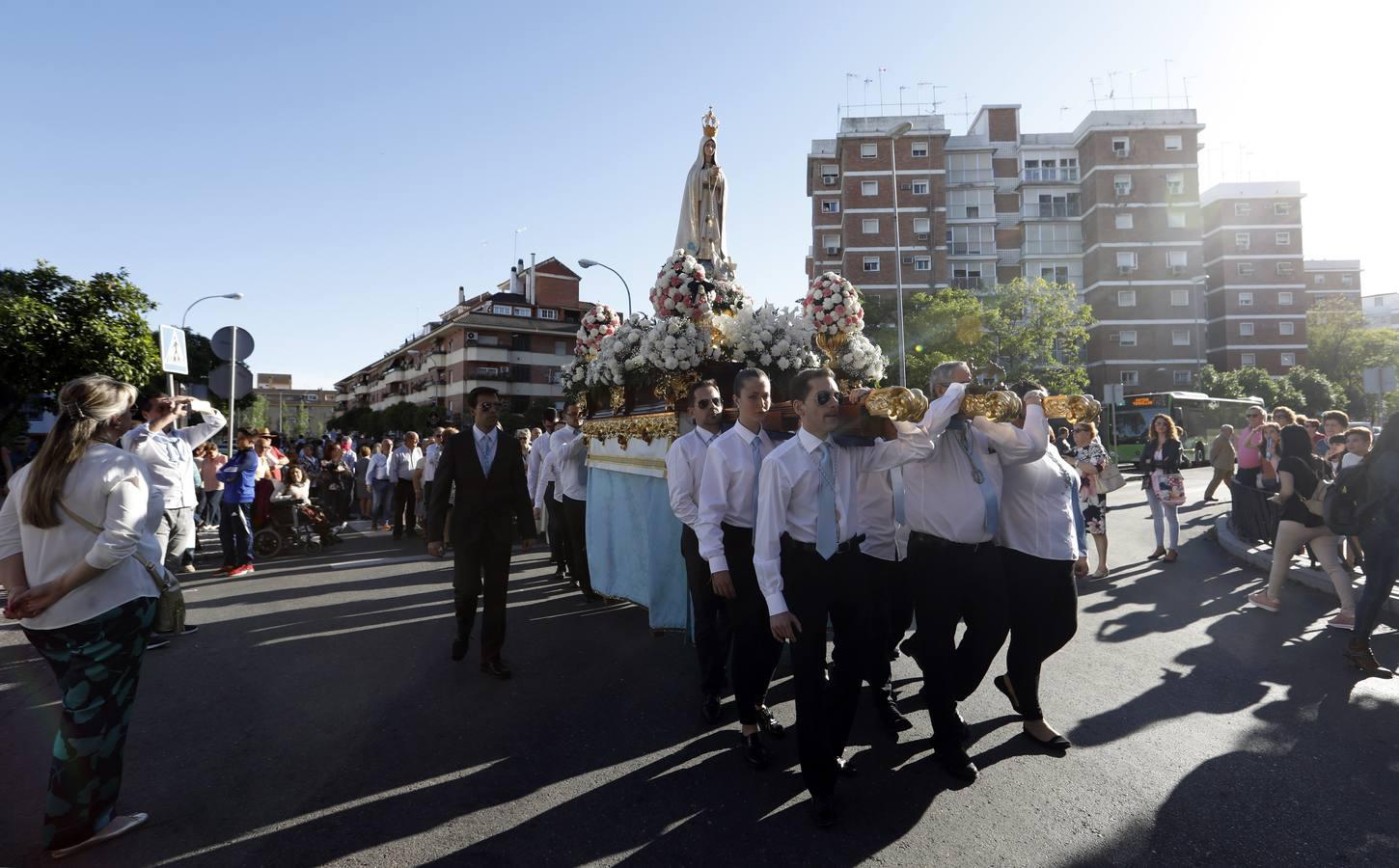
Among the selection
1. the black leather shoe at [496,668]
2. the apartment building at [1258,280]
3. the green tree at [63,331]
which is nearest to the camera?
the black leather shoe at [496,668]

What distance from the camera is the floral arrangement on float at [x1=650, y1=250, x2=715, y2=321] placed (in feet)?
22.0

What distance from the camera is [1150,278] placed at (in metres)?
50.6

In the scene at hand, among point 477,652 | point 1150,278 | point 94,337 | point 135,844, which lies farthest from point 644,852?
point 1150,278

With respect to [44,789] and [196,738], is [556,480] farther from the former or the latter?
[44,789]

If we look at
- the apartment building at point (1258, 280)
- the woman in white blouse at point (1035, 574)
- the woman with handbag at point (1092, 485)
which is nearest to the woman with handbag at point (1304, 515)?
the woman with handbag at point (1092, 485)

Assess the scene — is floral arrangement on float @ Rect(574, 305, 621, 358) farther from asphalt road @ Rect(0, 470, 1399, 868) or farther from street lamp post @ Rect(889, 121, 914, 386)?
street lamp post @ Rect(889, 121, 914, 386)

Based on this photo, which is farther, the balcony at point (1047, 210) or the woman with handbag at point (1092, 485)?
the balcony at point (1047, 210)

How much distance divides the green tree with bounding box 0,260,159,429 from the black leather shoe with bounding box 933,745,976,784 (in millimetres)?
19415

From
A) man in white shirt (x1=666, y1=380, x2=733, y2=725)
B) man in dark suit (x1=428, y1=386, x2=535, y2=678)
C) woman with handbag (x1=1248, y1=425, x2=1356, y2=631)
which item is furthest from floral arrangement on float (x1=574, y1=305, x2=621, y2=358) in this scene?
woman with handbag (x1=1248, y1=425, x2=1356, y2=631)

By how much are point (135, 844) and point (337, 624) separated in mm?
3979

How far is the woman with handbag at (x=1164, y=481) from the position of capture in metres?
9.48

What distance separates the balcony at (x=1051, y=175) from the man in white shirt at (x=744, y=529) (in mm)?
55518

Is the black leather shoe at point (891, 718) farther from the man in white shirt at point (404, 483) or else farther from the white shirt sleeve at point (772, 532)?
the man in white shirt at point (404, 483)

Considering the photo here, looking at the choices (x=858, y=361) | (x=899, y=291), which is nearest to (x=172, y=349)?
(x=858, y=361)
